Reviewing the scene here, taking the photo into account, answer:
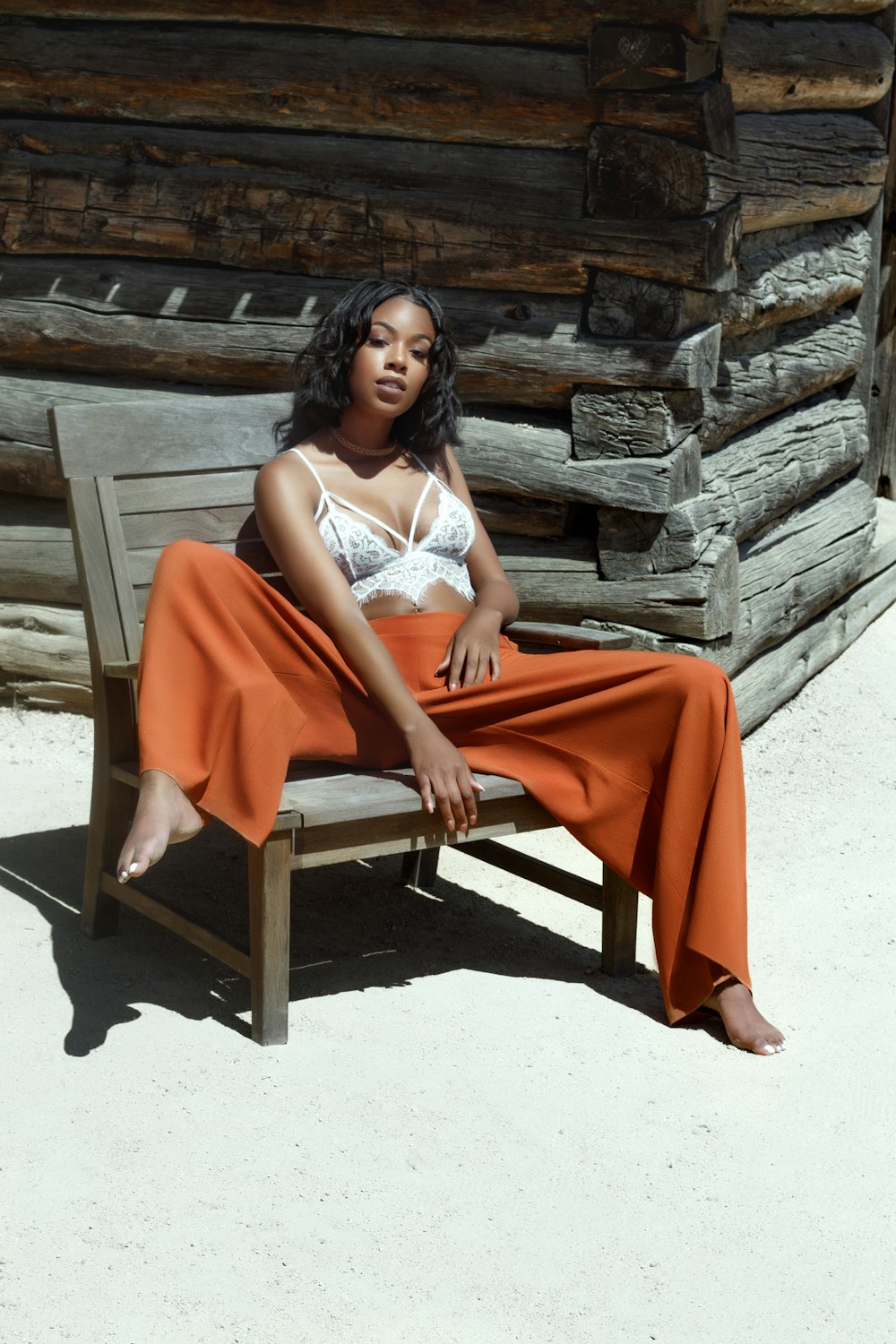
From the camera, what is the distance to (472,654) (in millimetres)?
3561

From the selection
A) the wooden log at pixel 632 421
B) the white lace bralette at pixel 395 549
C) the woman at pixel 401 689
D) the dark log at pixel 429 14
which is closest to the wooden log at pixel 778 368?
the wooden log at pixel 632 421

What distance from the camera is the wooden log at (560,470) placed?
4.60 metres

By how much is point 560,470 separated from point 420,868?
139 cm

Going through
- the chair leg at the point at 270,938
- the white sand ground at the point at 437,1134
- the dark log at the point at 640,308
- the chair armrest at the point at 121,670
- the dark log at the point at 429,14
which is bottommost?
the white sand ground at the point at 437,1134

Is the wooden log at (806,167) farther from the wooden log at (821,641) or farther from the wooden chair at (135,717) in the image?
the wooden chair at (135,717)

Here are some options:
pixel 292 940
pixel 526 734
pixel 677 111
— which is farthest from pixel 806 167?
pixel 292 940

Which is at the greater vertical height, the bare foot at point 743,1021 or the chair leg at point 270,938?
the chair leg at point 270,938

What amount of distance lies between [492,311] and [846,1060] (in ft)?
8.59

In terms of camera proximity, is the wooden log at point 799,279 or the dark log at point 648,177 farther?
the wooden log at point 799,279

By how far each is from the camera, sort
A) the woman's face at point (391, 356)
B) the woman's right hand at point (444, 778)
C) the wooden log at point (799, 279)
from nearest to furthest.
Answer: the woman's right hand at point (444, 778)
the woman's face at point (391, 356)
the wooden log at point (799, 279)

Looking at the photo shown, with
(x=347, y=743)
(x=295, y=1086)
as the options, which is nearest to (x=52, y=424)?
(x=347, y=743)

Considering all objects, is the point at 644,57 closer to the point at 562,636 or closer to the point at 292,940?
the point at 562,636

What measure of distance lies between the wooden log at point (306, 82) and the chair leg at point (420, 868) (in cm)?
223

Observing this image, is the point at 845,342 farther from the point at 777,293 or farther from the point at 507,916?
the point at 507,916
